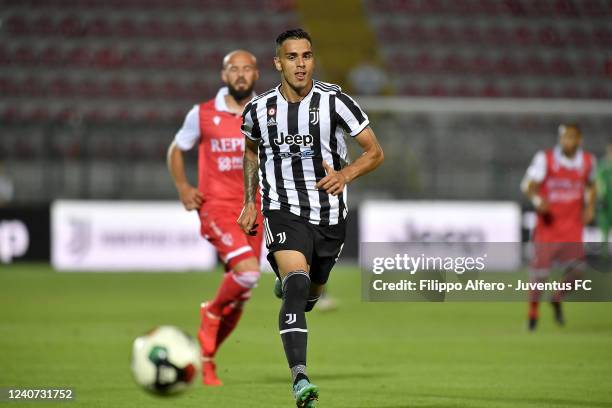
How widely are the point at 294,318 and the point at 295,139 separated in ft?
3.39

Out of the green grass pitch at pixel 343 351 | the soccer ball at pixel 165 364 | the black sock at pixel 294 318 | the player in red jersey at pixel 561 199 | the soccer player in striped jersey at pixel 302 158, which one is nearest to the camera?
the soccer ball at pixel 165 364

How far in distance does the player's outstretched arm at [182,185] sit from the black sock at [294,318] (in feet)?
7.52

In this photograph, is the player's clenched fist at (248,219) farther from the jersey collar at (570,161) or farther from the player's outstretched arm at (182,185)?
the jersey collar at (570,161)

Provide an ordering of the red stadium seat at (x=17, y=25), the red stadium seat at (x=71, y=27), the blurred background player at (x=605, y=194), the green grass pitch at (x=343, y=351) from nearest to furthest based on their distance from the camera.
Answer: the green grass pitch at (x=343, y=351) < the blurred background player at (x=605, y=194) < the red stadium seat at (x=17, y=25) < the red stadium seat at (x=71, y=27)

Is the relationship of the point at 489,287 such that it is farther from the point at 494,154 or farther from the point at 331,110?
the point at 494,154

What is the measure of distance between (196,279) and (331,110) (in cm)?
1310

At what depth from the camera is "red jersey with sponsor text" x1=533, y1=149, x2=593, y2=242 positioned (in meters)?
12.1

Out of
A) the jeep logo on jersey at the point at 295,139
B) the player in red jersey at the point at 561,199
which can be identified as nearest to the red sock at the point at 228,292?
the jeep logo on jersey at the point at 295,139

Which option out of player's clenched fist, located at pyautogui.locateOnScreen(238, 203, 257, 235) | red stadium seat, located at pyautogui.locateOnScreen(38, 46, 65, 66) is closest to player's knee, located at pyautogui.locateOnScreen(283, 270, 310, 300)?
player's clenched fist, located at pyautogui.locateOnScreen(238, 203, 257, 235)

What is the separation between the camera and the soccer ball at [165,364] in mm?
5625

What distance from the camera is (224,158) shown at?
8180 millimetres

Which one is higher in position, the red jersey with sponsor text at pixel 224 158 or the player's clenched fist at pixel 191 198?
the red jersey with sponsor text at pixel 224 158

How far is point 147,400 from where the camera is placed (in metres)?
6.88

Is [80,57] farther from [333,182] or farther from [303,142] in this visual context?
[333,182]
